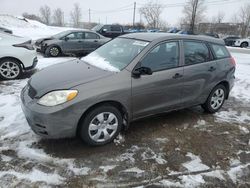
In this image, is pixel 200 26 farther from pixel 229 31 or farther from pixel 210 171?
pixel 210 171

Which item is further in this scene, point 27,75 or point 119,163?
point 27,75

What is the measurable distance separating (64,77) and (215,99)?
10.4 feet

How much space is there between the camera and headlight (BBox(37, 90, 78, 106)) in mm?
3398

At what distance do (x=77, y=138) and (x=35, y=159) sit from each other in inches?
29.7

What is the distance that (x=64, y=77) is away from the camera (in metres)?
3.80

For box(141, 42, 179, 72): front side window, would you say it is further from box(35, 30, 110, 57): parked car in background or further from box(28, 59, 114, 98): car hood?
box(35, 30, 110, 57): parked car in background

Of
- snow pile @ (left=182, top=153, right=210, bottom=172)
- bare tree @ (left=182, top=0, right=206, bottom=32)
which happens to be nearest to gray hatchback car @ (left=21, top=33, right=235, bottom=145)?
snow pile @ (left=182, top=153, right=210, bottom=172)

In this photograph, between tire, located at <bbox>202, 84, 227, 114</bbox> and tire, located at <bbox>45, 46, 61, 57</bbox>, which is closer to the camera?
tire, located at <bbox>202, 84, 227, 114</bbox>

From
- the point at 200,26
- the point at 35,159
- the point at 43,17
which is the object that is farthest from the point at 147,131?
the point at 43,17

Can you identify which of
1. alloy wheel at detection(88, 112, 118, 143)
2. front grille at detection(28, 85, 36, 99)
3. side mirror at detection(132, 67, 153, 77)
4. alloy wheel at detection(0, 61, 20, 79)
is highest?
side mirror at detection(132, 67, 153, 77)

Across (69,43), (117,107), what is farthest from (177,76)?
(69,43)

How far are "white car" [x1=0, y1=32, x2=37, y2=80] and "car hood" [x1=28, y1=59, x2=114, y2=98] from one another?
3.27 metres

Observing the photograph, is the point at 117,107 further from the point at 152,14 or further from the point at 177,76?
the point at 152,14

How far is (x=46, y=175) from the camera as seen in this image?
124 inches
